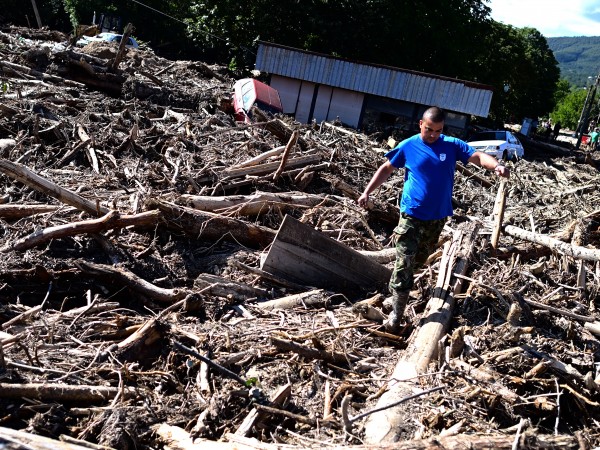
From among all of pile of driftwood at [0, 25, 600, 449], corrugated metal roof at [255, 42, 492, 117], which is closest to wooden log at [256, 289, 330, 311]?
pile of driftwood at [0, 25, 600, 449]

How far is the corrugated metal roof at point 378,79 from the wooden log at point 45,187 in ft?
68.0

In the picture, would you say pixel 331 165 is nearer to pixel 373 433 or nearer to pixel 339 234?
pixel 339 234

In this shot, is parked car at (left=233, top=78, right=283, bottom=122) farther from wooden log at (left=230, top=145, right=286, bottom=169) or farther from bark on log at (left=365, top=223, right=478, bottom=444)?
bark on log at (left=365, top=223, right=478, bottom=444)

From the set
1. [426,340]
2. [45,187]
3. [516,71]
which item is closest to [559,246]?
[426,340]

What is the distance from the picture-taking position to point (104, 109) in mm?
12461

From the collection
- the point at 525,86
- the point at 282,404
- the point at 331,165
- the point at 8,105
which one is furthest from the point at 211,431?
the point at 525,86

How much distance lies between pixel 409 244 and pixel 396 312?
22.4 inches

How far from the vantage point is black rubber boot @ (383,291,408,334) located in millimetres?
5184

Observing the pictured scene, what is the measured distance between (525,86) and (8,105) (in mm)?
49289

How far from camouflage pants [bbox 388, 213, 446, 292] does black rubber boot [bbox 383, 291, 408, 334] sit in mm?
52

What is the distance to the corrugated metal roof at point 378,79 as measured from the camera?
2522 cm

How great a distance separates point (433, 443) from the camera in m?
3.46

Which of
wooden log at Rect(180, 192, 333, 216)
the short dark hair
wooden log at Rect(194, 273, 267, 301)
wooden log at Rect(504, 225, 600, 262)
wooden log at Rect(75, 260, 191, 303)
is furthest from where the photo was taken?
wooden log at Rect(180, 192, 333, 216)

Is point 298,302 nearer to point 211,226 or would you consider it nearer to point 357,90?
point 211,226
